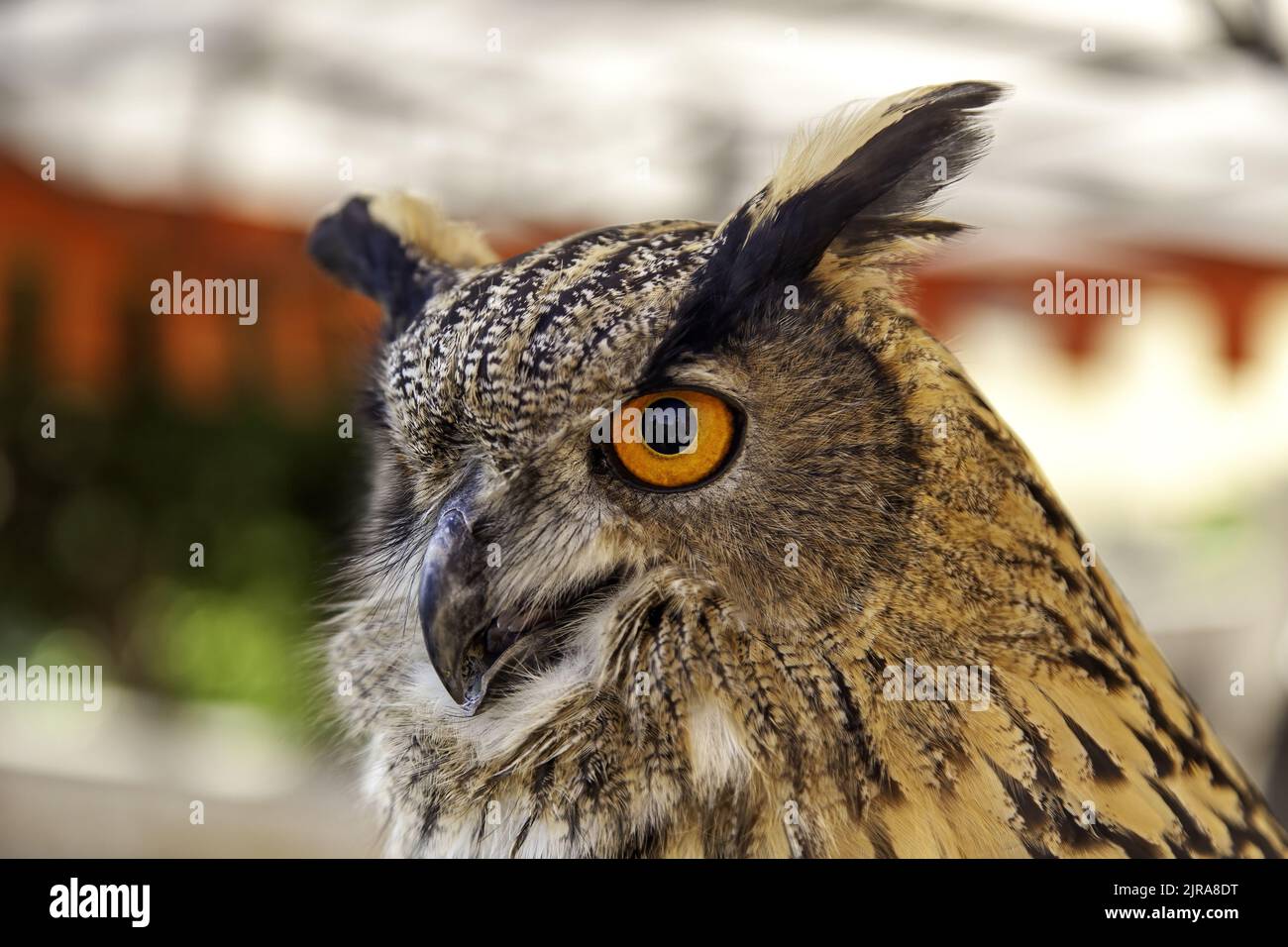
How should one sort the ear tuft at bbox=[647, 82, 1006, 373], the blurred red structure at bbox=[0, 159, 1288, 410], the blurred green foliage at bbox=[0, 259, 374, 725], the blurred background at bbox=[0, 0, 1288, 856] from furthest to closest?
the blurred green foliage at bbox=[0, 259, 374, 725]
the blurred red structure at bbox=[0, 159, 1288, 410]
the blurred background at bbox=[0, 0, 1288, 856]
the ear tuft at bbox=[647, 82, 1006, 373]

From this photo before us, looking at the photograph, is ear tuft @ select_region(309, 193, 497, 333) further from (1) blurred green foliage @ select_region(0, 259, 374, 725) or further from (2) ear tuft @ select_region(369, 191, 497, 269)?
(1) blurred green foliage @ select_region(0, 259, 374, 725)

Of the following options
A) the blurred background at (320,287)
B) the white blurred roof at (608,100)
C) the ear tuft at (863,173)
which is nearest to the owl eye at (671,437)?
the ear tuft at (863,173)

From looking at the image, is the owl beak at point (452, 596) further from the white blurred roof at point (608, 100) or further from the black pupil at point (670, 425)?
the white blurred roof at point (608, 100)

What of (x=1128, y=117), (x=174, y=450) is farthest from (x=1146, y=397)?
(x=174, y=450)

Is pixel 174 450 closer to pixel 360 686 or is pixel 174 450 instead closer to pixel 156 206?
pixel 156 206

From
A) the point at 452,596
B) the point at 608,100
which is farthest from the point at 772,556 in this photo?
the point at 608,100

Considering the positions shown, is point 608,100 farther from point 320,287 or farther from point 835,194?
point 835,194

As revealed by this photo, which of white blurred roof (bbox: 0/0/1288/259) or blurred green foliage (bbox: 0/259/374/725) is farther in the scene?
blurred green foliage (bbox: 0/259/374/725)

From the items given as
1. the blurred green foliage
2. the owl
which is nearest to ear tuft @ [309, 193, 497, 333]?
the owl
